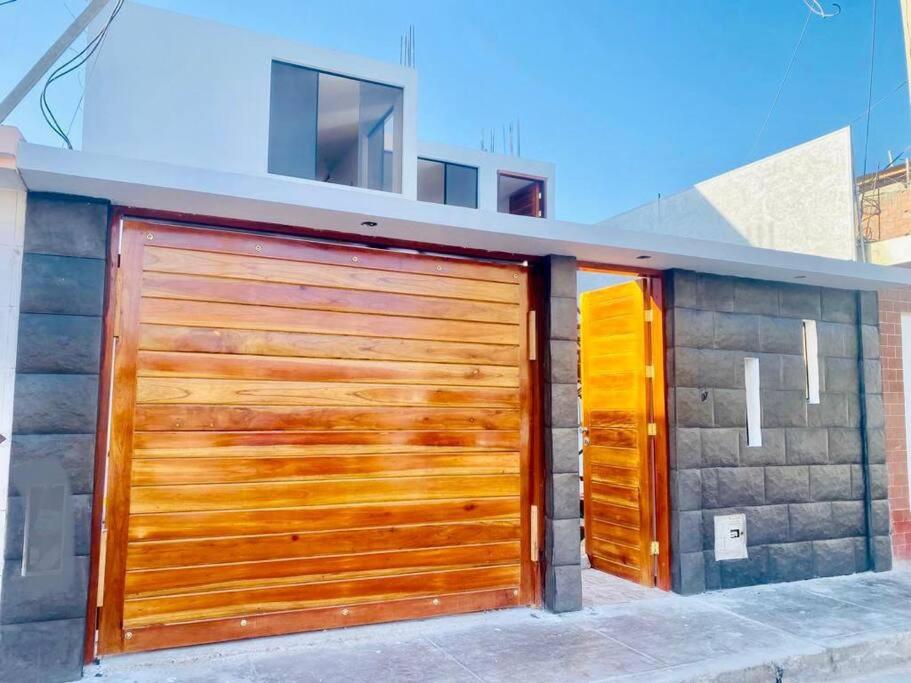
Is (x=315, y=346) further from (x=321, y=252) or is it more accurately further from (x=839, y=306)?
(x=839, y=306)

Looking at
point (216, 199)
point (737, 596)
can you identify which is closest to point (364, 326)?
point (216, 199)

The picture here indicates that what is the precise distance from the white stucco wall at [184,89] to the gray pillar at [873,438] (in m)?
9.03

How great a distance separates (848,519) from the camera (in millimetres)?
5625

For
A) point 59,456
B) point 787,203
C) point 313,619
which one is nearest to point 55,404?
point 59,456

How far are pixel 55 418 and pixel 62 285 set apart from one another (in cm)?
68

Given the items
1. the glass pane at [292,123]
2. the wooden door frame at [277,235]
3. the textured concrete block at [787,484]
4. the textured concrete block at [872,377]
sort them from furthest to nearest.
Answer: the glass pane at [292,123] → the textured concrete block at [872,377] → the textured concrete block at [787,484] → the wooden door frame at [277,235]

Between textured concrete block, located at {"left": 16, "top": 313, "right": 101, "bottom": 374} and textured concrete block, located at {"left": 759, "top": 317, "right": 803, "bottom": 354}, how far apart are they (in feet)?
15.9

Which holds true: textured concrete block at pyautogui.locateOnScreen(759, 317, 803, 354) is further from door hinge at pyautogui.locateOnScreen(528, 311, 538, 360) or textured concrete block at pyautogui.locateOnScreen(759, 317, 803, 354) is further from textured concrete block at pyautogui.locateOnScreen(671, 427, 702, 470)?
door hinge at pyautogui.locateOnScreen(528, 311, 538, 360)

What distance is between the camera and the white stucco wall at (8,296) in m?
3.24

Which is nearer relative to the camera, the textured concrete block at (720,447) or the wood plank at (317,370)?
the wood plank at (317,370)

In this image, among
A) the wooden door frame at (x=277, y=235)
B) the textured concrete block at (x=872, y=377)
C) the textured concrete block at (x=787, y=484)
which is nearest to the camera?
the wooden door frame at (x=277, y=235)

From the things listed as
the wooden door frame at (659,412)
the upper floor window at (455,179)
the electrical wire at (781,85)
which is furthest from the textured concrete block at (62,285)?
the upper floor window at (455,179)

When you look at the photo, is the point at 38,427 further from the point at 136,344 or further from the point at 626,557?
the point at 626,557

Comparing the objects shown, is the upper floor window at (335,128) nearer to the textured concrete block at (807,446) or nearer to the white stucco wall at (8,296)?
the white stucco wall at (8,296)
